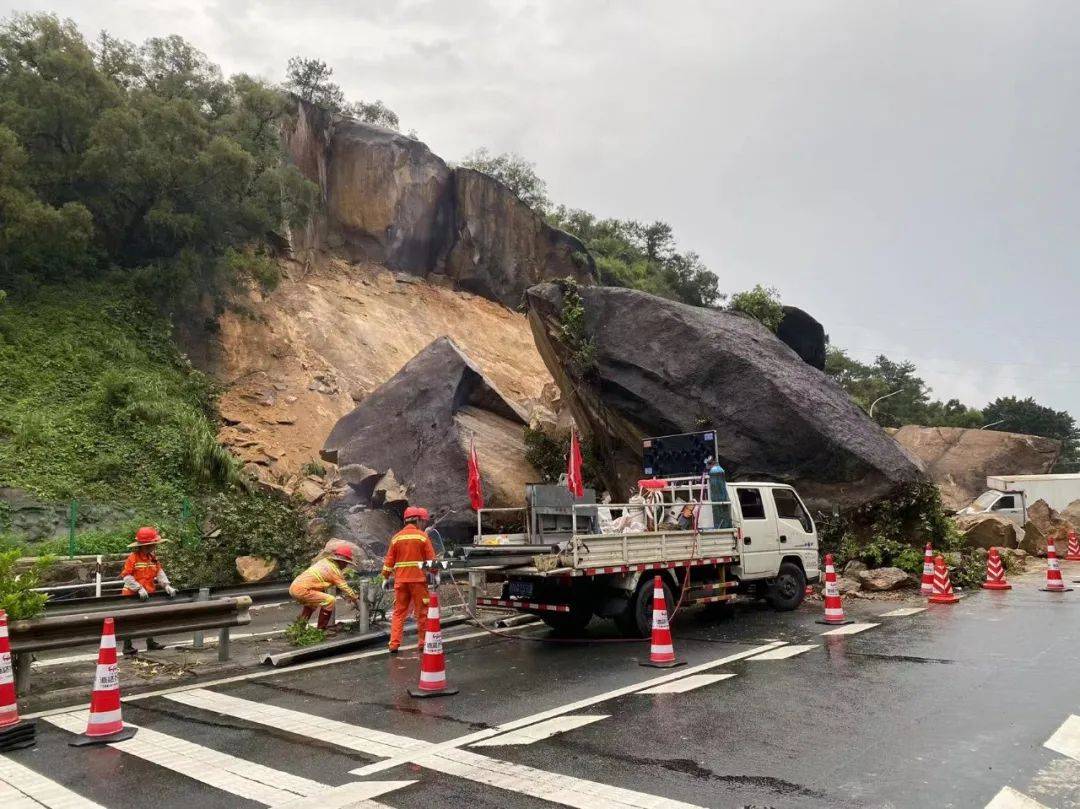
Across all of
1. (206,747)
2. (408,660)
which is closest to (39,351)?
(408,660)

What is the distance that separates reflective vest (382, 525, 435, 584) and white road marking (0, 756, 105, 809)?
432 centimetres

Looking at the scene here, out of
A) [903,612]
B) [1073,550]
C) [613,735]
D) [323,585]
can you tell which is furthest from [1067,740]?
[1073,550]

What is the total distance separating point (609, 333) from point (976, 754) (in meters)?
14.4

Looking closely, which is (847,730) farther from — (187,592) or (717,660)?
(187,592)

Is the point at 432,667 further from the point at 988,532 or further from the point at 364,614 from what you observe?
the point at 988,532

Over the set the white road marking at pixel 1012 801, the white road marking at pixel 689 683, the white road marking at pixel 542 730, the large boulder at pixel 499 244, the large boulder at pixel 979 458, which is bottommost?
the white road marking at pixel 1012 801

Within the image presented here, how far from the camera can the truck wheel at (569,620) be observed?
32.0 ft

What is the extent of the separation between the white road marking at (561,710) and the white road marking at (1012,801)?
9.80ft

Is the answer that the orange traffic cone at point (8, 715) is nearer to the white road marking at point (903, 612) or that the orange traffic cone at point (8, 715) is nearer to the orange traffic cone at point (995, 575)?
the white road marking at point (903, 612)

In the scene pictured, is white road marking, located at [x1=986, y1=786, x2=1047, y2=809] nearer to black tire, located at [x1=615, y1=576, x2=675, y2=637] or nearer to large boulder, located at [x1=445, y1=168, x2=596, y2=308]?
black tire, located at [x1=615, y1=576, x2=675, y2=637]

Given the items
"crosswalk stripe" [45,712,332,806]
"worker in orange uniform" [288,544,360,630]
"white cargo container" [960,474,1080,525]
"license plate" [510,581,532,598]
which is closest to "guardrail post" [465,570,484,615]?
"license plate" [510,581,532,598]

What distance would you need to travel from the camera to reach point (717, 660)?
27.2 feet

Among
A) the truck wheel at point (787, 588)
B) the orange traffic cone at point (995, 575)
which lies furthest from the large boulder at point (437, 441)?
the orange traffic cone at point (995, 575)

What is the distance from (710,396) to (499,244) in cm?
2427
